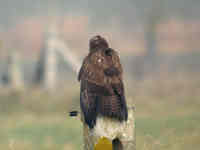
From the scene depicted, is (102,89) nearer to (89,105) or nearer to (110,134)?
(89,105)

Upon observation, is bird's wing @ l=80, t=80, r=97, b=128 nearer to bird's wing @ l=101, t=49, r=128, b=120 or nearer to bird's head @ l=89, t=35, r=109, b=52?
bird's wing @ l=101, t=49, r=128, b=120

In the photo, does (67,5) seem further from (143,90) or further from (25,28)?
(143,90)

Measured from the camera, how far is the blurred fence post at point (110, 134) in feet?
15.1

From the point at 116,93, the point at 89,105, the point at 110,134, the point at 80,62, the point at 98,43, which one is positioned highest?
the point at 98,43

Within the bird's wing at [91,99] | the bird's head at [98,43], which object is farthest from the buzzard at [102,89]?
the bird's head at [98,43]

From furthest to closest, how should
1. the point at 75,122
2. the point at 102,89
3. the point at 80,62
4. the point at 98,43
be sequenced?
1. the point at 80,62
2. the point at 75,122
3. the point at 98,43
4. the point at 102,89

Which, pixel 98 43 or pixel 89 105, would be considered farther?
pixel 98 43

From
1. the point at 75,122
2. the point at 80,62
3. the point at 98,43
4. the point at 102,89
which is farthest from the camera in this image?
the point at 80,62

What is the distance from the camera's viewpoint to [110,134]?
4633 mm

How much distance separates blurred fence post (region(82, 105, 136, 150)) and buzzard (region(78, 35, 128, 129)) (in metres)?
0.07

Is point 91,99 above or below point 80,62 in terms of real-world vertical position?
above

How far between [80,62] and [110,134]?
13449 millimetres

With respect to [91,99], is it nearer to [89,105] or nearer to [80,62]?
[89,105]

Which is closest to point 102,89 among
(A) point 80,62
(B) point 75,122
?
(B) point 75,122
